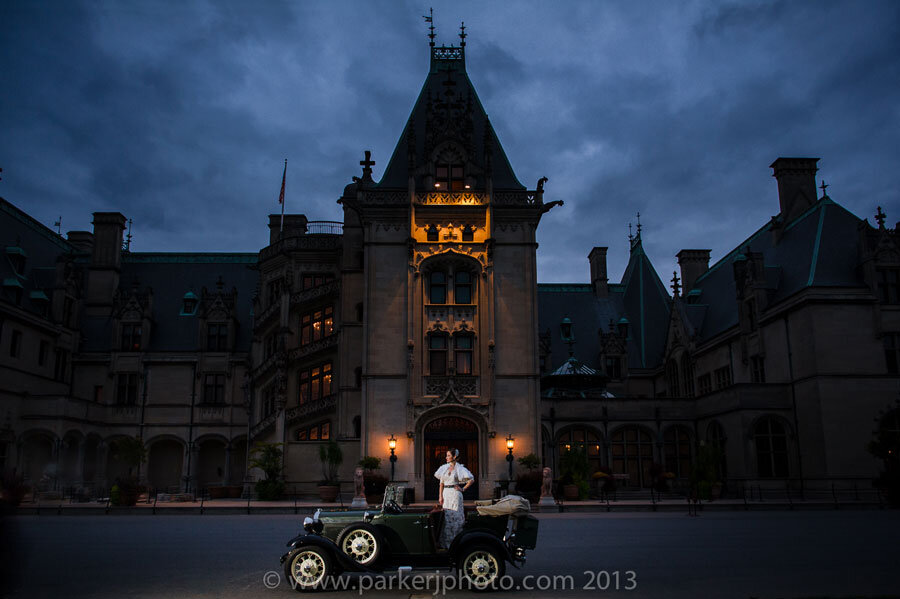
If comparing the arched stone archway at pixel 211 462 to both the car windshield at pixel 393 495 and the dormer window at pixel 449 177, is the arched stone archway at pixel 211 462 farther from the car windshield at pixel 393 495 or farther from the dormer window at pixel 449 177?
the car windshield at pixel 393 495

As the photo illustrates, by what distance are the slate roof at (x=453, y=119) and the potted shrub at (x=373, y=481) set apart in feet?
50.5

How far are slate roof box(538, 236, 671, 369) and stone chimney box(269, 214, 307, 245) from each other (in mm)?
18641

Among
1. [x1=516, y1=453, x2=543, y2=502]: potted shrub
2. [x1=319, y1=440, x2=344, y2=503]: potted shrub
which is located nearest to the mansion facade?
[x1=319, y1=440, x2=344, y2=503]: potted shrub

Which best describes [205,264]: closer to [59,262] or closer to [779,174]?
[59,262]

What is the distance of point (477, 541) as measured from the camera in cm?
1119

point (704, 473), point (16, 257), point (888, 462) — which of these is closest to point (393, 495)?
point (704, 473)

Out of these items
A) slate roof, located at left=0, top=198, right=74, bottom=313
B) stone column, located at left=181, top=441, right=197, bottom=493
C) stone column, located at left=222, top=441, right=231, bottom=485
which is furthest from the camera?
stone column, located at left=181, top=441, right=197, bottom=493

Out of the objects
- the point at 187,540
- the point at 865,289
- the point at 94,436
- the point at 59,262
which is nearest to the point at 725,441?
the point at 865,289

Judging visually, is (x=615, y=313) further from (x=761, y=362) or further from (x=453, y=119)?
(x=453, y=119)

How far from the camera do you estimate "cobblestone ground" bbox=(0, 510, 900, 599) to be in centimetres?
1070

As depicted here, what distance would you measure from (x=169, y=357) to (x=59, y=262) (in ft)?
31.5

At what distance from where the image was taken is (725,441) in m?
40.8

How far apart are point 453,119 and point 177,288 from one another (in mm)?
27553

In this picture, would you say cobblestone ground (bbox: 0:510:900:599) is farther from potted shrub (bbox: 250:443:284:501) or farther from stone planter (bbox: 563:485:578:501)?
potted shrub (bbox: 250:443:284:501)
